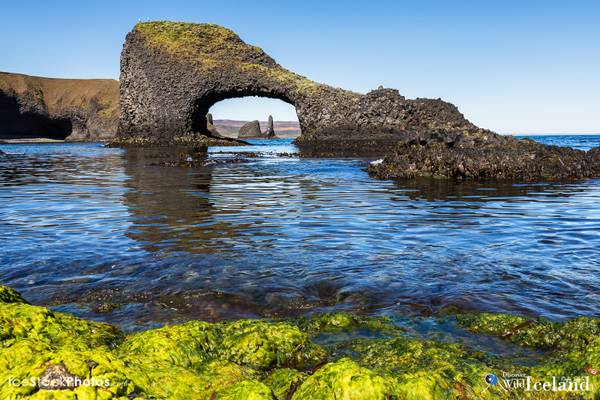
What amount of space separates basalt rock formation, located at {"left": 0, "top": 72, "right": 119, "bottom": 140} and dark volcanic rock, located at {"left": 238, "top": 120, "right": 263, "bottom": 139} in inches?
1370

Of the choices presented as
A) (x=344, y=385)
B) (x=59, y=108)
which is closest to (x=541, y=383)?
(x=344, y=385)

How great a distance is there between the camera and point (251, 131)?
125938 mm

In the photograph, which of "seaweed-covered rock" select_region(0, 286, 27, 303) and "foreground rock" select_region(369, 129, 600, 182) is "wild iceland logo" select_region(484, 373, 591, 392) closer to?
"seaweed-covered rock" select_region(0, 286, 27, 303)

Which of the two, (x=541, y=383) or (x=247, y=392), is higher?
(x=247, y=392)

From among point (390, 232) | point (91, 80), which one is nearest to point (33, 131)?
point (91, 80)

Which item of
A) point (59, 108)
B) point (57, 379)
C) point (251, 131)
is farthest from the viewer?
point (251, 131)

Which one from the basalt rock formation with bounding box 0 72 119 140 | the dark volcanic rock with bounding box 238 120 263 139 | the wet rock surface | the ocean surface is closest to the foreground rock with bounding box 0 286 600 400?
the wet rock surface

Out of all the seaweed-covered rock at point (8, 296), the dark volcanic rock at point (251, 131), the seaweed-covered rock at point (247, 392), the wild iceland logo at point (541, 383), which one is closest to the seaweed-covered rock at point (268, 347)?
the seaweed-covered rock at point (247, 392)

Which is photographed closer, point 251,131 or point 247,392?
point 247,392

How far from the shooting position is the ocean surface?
16.1 ft

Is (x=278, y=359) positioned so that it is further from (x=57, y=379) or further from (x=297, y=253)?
(x=297, y=253)

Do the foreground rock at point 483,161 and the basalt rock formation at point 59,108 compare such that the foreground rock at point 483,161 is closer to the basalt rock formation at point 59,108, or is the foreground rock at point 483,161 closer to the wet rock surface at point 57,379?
the wet rock surface at point 57,379

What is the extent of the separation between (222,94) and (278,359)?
51926 mm

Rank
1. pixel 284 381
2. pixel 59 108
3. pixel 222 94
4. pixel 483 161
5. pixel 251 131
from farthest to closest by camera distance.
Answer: pixel 251 131 → pixel 59 108 → pixel 222 94 → pixel 483 161 → pixel 284 381
